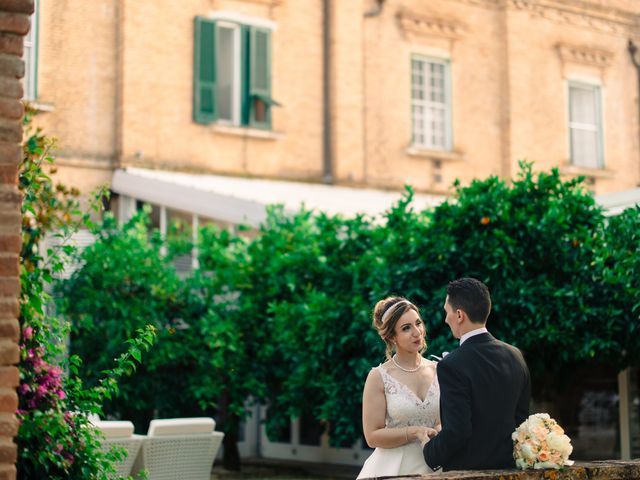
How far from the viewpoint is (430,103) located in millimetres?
21281

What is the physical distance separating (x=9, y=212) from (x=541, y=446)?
2515mm

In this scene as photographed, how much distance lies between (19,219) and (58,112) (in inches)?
510

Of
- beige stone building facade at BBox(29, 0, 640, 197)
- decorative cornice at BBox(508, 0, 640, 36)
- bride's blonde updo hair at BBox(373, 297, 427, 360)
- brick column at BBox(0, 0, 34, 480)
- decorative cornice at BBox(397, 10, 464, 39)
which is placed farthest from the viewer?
decorative cornice at BBox(508, 0, 640, 36)

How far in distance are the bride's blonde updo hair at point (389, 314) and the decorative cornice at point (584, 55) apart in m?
17.7

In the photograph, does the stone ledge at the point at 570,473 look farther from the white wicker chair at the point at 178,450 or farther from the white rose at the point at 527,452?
the white wicker chair at the point at 178,450

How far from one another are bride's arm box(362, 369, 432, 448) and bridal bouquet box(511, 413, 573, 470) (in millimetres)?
883

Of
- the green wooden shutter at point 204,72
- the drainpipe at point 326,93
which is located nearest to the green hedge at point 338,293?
the green wooden shutter at point 204,72

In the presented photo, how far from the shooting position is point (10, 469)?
4574mm

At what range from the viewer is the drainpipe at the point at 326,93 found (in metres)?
19.8

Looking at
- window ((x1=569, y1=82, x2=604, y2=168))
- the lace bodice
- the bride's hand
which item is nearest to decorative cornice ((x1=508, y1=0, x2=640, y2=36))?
window ((x1=569, y1=82, x2=604, y2=168))

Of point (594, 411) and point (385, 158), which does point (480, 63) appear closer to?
point (385, 158)

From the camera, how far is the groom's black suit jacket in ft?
17.3

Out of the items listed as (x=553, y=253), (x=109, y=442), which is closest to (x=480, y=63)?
(x=553, y=253)

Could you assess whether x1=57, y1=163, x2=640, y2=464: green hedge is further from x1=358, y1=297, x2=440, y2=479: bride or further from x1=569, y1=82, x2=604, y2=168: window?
x1=569, y1=82, x2=604, y2=168: window
